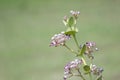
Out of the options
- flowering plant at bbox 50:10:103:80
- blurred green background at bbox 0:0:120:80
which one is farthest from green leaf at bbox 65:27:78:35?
blurred green background at bbox 0:0:120:80

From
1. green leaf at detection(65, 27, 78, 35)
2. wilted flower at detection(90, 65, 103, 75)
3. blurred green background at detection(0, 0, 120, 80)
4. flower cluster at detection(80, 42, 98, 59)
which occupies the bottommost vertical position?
wilted flower at detection(90, 65, 103, 75)

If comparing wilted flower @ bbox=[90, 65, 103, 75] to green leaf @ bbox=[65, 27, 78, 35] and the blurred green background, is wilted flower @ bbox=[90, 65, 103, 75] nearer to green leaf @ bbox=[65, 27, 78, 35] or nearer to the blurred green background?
green leaf @ bbox=[65, 27, 78, 35]

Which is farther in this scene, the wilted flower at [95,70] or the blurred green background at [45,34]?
the blurred green background at [45,34]

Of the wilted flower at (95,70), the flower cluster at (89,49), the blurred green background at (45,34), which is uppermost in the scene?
the blurred green background at (45,34)

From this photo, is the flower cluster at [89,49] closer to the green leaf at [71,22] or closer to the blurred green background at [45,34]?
the green leaf at [71,22]

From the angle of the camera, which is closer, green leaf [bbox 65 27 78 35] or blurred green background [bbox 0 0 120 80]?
green leaf [bbox 65 27 78 35]

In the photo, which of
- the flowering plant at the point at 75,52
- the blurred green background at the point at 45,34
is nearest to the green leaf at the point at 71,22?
the flowering plant at the point at 75,52

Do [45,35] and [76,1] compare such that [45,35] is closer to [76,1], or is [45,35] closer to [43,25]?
[43,25]

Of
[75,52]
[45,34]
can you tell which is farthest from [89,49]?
[45,34]

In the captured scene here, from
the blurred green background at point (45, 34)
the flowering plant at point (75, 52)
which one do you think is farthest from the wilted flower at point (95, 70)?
the blurred green background at point (45, 34)

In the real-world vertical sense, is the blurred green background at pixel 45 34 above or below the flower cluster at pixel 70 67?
above
